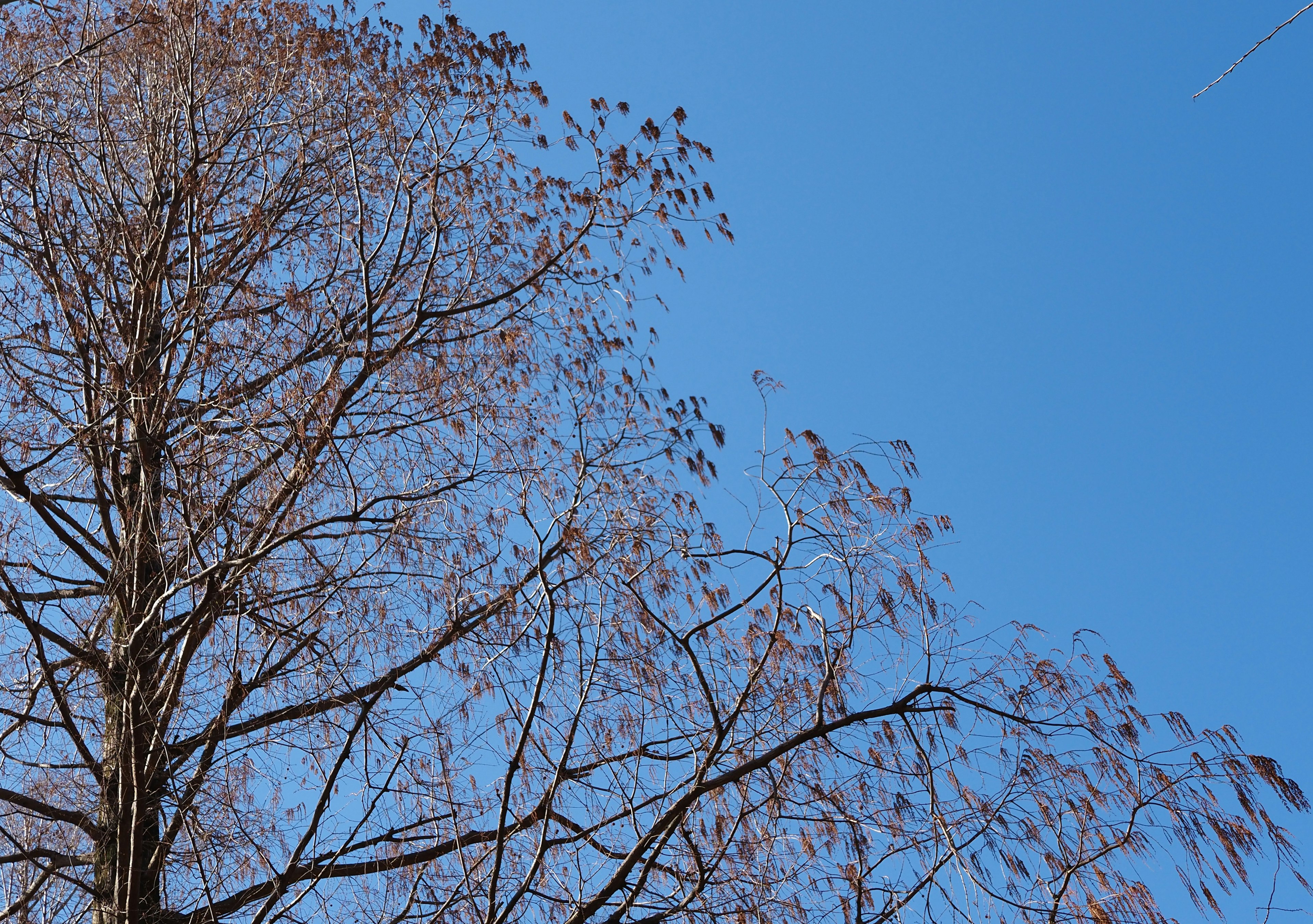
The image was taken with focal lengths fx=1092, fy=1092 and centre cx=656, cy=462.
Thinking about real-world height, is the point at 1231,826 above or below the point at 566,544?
below

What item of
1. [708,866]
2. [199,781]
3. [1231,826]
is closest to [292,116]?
[199,781]

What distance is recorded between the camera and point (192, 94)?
5660mm

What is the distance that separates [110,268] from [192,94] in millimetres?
1040

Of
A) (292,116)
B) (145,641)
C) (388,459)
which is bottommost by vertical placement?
(145,641)

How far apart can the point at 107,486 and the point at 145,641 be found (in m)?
1.21

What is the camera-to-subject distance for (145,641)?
469 cm

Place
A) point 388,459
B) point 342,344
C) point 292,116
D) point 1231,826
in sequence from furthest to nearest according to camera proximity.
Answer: point 292,116 < point 388,459 < point 342,344 < point 1231,826

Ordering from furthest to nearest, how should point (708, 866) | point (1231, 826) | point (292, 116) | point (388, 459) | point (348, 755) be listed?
point (292, 116) → point (388, 459) → point (348, 755) → point (708, 866) → point (1231, 826)

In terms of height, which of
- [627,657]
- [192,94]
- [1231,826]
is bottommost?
[1231,826]

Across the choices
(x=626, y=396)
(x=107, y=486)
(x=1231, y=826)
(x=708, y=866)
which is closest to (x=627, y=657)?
(x=708, y=866)

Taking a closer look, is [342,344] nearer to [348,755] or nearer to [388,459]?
[388,459]

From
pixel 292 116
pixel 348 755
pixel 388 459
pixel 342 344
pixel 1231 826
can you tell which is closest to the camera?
pixel 1231 826

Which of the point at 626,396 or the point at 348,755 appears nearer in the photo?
the point at 348,755

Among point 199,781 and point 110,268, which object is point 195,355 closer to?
point 110,268
